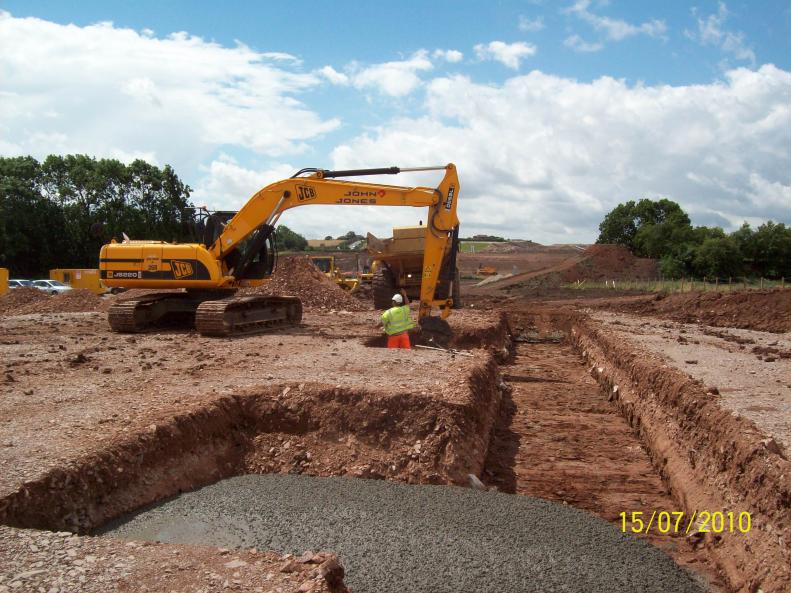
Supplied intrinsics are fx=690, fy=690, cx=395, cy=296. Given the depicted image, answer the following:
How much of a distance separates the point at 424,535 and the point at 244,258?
427 inches

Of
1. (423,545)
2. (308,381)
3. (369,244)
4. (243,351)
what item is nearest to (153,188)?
(369,244)

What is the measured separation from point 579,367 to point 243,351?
28.9 ft

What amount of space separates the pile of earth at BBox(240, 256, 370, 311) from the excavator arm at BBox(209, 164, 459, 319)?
21.5ft

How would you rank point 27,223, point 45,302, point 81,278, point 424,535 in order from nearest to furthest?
point 424,535 < point 45,302 < point 81,278 < point 27,223

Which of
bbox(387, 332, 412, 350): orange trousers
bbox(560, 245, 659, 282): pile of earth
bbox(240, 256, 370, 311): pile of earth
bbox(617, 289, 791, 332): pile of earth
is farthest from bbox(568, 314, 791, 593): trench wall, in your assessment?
bbox(560, 245, 659, 282): pile of earth

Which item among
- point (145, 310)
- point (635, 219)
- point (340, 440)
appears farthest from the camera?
point (635, 219)

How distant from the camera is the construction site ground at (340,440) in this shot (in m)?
4.20

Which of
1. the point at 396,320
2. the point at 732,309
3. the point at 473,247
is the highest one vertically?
the point at 473,247

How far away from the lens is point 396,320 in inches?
504

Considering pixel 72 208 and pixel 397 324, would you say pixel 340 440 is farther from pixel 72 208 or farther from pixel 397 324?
pixel 72 208

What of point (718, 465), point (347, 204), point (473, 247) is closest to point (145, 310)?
point (347, 204)

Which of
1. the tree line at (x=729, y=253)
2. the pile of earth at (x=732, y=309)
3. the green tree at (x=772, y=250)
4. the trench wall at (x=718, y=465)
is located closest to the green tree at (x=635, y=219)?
the tree line at (x=729, y=253)

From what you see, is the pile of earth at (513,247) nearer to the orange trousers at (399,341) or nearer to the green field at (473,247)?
the green field at (473,247)

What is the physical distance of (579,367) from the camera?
17.1 meters
